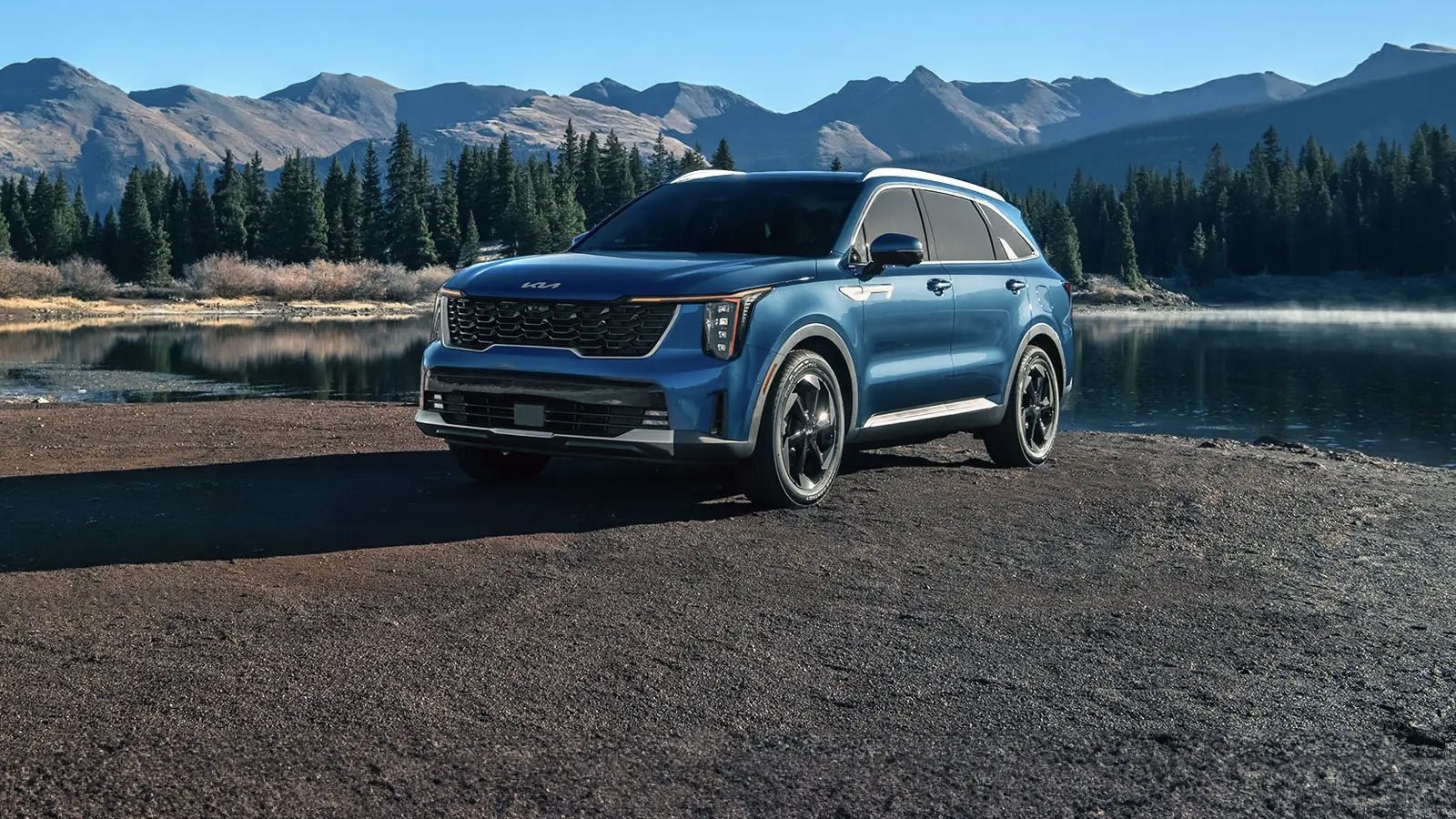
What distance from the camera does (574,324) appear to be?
7926 millimetres

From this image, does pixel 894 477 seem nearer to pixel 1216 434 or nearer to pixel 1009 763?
pixel 1009 763

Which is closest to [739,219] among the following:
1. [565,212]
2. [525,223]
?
[525,223]

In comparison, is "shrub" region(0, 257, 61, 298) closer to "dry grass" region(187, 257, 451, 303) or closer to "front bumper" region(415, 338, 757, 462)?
"dry grass" region(187, 257, 451, 303)

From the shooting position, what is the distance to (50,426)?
13.7m

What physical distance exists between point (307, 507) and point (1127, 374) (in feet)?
120

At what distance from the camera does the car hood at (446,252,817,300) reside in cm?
784

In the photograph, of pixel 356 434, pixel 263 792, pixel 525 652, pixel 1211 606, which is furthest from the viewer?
pixel 356 434

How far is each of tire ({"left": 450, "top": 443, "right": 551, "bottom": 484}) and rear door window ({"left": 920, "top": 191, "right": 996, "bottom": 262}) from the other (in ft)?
10.4

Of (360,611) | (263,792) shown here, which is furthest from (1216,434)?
(263,792)

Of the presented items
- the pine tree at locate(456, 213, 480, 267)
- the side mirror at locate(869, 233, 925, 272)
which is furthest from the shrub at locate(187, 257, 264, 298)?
the side mirror at locate(869, 233, 925, 272)

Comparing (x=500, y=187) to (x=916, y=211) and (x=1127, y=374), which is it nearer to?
(x=1127, y=374)

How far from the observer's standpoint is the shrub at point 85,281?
93.4 meters

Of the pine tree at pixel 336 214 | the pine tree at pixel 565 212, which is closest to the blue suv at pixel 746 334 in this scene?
the pine tree at pixel 565 212

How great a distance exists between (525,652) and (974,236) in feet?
20.6
